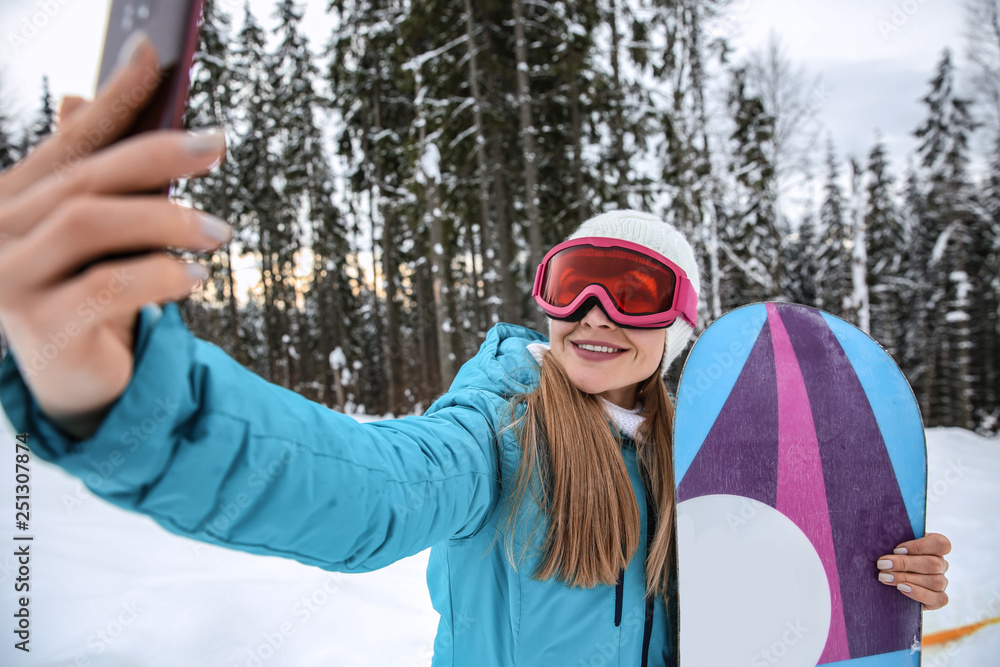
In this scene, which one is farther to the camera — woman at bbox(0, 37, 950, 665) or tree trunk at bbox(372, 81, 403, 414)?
tree trunk at bbox(372, 81, 403, 414)

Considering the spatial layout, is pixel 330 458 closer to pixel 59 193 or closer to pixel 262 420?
pixel 262 420

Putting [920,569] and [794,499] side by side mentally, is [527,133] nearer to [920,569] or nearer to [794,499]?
[794,499]

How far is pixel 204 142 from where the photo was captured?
0.52 meters

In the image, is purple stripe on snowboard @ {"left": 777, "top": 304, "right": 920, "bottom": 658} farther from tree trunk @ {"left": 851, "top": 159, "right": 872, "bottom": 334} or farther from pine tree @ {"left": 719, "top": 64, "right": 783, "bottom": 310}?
tree trunk @ {"left": 851, "top": 159, "right": 872, "bottom": 334}

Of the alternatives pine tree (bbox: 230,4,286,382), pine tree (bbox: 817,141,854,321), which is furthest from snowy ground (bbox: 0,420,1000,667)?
pine tree (bbox: 817,141,854,321)

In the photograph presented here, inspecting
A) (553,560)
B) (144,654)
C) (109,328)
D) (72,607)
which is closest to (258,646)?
(144,654)

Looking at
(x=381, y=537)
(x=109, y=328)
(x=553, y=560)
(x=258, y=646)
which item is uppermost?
(x=109, y=328)

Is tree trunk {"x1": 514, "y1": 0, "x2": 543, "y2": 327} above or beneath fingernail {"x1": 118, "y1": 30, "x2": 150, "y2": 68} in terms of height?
above

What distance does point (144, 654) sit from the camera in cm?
264

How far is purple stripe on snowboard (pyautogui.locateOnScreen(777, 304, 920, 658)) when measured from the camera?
1898 mm

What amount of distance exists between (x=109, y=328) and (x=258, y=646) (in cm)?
316

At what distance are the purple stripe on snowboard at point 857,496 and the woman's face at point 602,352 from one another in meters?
0.97

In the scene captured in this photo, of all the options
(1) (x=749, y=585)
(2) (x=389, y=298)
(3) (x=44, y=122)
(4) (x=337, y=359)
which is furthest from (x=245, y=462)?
(3) (x=44, y=122)

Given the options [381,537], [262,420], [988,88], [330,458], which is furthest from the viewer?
[988,88]
